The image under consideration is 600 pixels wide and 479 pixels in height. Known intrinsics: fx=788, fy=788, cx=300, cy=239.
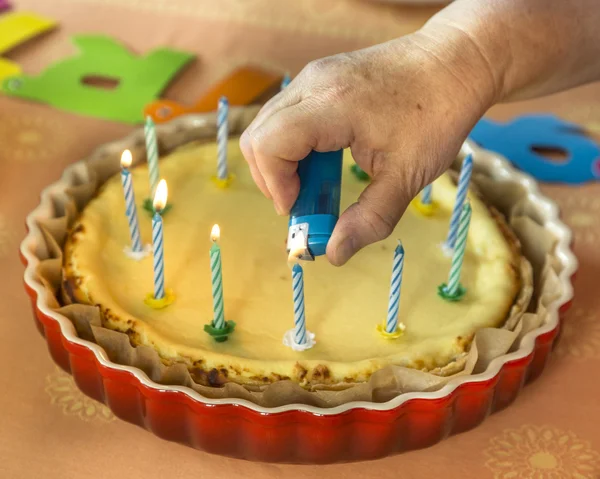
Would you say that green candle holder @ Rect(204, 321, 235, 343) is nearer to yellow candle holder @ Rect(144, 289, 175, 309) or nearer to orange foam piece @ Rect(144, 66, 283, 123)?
yellow candle holder @ Rect(144, 289, 175, 309)

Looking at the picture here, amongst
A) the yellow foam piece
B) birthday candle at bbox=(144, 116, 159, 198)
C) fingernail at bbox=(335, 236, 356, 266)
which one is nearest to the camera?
fingernail at bbox=(335, 236, 356, 266)

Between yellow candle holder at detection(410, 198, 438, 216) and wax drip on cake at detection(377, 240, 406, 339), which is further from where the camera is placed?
yellow candle holder at detection(410, 198, 438, 216)

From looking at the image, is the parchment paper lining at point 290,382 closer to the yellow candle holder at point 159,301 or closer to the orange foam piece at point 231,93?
the yellow candle holder at point 159,301

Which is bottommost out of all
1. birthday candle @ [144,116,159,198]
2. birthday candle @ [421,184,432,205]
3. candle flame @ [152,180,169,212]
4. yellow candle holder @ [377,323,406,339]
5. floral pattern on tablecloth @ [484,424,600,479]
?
floral pattern on tablecloth @ [484,424,600,479]

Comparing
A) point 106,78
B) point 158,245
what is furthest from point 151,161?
point 106,78

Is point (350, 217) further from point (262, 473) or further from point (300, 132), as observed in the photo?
point (262, 473)

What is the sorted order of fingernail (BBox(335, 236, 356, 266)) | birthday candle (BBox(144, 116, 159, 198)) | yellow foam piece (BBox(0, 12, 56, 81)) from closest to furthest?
fingernail (BBox(335, 236, 356, 266))
birthday candle (BBox(144, 116, 159, 198))
yellow foam piece (BBox(0, 12, 56, 81))

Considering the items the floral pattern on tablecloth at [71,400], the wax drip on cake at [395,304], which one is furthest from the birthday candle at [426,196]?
the floral pattern on tablecloth at [71,400]

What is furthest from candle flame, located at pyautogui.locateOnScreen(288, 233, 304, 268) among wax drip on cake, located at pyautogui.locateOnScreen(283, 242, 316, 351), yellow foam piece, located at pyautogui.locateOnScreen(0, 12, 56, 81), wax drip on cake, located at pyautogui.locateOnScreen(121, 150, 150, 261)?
yellow foam piece, located at pyautogui.locateOnScreen(0, 12, 56, 81)
